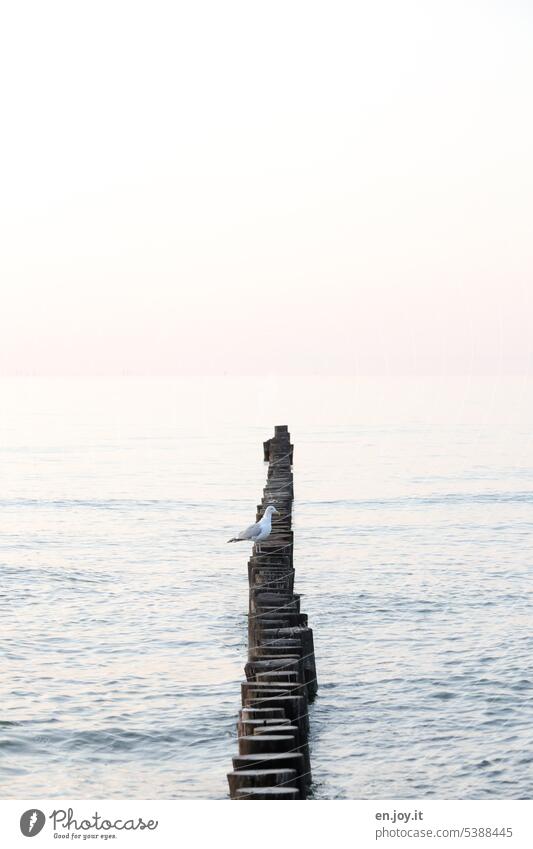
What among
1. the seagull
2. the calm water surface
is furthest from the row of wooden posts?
the calm water surface

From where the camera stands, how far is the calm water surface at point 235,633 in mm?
13094

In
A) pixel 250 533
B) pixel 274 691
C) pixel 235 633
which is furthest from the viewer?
pixel 235 633

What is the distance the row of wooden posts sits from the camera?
341 inches

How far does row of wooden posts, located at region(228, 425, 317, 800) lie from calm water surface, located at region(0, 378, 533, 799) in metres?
1.47

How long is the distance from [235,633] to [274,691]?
9167mm

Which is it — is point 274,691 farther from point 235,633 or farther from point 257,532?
point 235,633

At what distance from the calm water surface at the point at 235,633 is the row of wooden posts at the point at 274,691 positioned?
1473 millimetres

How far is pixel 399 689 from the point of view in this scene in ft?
52.6

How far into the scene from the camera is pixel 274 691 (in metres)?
10.6

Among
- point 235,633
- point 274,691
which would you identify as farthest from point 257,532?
point 274,691

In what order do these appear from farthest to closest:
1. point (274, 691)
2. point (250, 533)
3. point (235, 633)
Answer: point (235, 633) < point (250, 533) < point (274, 691)

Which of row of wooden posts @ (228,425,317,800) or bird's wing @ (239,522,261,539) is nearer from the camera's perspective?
row of wooden posts @ (228,425,317,800)

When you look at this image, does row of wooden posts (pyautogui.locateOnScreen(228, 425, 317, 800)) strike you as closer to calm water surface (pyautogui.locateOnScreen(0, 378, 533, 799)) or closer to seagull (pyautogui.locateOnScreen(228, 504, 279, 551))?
seagull (pyautogui.locateOnScreen(228, 504, 279, 551))

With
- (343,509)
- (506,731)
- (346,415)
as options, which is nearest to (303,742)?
(506,731)
